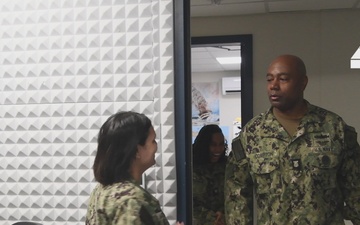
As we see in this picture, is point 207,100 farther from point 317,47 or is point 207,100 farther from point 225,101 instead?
point 317,47

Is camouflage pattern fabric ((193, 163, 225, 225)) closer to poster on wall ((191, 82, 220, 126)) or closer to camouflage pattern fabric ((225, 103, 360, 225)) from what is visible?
camouflage pattern fabric ((225, 103, 360, 225))

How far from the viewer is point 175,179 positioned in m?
1.84

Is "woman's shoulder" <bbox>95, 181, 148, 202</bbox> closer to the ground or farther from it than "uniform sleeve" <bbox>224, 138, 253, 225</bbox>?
farther from it

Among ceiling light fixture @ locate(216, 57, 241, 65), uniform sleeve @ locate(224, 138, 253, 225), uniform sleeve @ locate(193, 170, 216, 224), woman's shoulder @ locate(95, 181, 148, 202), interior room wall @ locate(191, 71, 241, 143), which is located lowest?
uniform sleeve @ locate(193, 170, 216, 224)

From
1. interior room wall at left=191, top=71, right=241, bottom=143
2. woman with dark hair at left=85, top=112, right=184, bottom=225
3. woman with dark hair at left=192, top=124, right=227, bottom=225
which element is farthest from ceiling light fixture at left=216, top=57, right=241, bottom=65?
woman with dark hair at left=85, top=112, right=184, bottom=225

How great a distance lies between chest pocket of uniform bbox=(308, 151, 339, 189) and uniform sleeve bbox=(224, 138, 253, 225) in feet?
1.12

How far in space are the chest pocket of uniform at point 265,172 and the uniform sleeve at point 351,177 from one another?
0.33 meters

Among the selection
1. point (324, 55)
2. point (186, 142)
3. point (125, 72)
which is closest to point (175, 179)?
point (186, 142)

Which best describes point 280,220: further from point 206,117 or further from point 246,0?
point 206,117

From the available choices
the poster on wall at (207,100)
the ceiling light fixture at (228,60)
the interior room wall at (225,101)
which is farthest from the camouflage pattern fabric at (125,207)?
the interior room wall at (225,101)

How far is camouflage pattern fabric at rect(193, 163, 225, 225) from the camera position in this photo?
310 centimetres

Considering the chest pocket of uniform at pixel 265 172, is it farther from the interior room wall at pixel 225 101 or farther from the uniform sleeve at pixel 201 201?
the interior room wall at pixel 225 101

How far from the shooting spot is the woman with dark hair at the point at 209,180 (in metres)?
3.10

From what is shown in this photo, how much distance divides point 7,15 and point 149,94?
2.64ft
